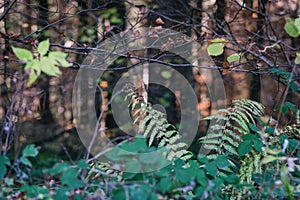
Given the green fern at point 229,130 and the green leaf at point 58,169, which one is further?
the green fern at point 229,130

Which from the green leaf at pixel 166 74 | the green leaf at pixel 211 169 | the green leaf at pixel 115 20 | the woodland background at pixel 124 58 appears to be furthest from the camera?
the green leaf at pixel 166 74

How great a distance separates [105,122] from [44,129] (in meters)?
0.92

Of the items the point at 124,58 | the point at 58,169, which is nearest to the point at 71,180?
the point at 58,169

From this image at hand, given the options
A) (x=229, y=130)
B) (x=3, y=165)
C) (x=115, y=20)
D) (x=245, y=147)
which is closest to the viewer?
(x=3, y=165)

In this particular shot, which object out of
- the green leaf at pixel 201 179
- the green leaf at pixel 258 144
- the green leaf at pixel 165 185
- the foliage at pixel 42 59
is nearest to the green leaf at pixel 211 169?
the green leaf at pixel 201 179

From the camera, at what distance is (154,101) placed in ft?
20.4

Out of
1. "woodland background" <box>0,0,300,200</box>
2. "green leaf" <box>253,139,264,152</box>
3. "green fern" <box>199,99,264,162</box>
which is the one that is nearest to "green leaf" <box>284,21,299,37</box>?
"green leaf" <box>253,139,264,152</box>

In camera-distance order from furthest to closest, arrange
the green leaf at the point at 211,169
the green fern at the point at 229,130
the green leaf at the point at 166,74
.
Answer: the green leaf at the point at 166,74
the green fern at the point at 229,130
the green leaf at the point at 211,169

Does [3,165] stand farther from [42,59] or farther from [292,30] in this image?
[292,30]

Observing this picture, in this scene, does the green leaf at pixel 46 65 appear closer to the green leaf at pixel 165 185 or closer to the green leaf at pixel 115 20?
the green leaf at pixel 165 185

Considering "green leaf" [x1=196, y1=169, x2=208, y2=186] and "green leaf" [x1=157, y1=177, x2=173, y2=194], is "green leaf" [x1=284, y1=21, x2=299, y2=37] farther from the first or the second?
"green leaf" [x1=157, y1=177, x2=173, y2=194]

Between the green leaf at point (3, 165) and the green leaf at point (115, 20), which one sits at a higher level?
the green leaf at point (115, 20)

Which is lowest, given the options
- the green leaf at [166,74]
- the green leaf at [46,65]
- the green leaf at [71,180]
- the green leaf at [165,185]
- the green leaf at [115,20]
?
the green leaf at [165,185]

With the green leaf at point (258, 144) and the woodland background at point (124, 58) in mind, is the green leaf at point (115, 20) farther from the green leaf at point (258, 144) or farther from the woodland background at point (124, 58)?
the green leaf at point (258, 144)
